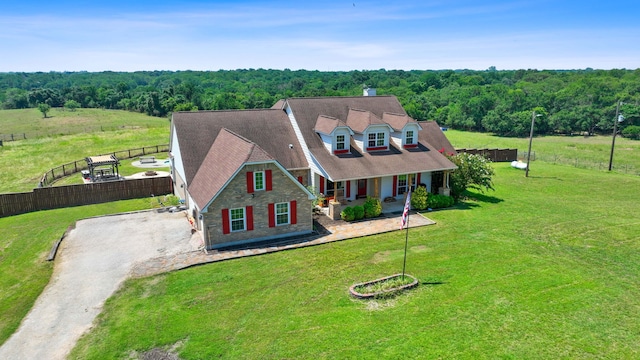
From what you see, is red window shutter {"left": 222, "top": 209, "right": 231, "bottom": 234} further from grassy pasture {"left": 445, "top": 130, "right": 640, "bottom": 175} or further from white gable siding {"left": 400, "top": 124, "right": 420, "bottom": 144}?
grassy pasture {"left": 445, "top": 130, "right": 640, "bottom": 175}

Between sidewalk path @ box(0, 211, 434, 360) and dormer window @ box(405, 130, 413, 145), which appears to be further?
dormer window @ box(405, 130, 413, 145)

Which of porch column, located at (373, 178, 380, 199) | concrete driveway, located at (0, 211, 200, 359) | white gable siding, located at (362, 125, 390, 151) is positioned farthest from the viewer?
white gable siding, located at (362, 125, 390, 151)

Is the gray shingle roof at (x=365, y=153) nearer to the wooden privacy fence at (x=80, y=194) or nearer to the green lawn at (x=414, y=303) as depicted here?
the green lawn at (x=414, y=303)

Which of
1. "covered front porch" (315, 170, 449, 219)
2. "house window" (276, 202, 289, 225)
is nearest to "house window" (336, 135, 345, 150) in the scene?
"covered front porch" (315, 170, 449, 219)

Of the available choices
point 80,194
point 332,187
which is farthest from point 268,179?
point 80,194

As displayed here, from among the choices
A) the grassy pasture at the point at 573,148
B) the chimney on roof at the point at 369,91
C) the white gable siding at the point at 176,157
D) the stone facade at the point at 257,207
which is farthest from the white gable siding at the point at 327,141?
the grassy pasture at the point at 573,148

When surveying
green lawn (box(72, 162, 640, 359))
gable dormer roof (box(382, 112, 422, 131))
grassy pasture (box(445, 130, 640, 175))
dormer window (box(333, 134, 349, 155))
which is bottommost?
green lawn (box(72, 162, 640, 359))

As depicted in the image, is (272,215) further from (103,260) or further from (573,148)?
(573,148)
